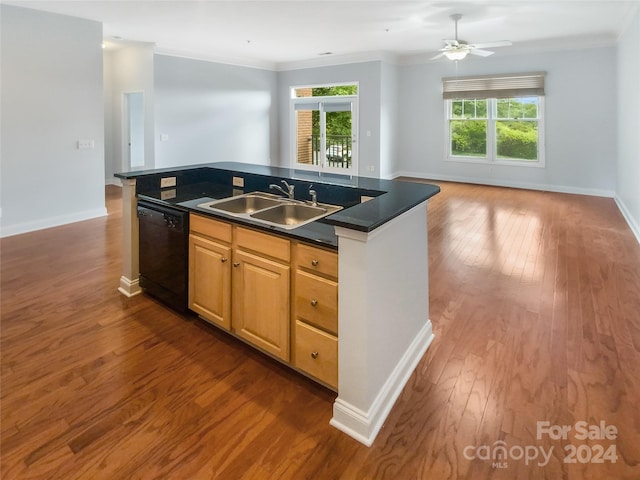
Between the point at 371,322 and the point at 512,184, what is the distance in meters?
7.44

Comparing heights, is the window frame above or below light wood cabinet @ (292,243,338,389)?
above

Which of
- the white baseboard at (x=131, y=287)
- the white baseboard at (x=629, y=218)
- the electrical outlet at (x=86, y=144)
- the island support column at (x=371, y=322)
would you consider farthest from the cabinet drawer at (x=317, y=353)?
the electrical outlet at (x=86, y=144)

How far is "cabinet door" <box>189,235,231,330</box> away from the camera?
89.6 inches

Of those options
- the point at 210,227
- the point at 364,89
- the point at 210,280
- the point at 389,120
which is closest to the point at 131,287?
the point at 210,280

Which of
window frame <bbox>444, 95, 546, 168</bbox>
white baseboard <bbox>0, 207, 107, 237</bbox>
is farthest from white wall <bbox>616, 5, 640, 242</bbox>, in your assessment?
white baseboard <bbox>0, 207, 107, 237</bbox>

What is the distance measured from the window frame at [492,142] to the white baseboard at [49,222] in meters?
6.90

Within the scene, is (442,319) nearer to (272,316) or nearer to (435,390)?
(435,390)

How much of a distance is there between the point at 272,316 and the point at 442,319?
1307 mm

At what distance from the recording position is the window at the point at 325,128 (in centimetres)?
867

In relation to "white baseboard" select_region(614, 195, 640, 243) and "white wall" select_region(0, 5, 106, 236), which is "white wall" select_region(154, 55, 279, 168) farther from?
"white baseboard" select_region(614, 195, 640, 243)

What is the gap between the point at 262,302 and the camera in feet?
6.82

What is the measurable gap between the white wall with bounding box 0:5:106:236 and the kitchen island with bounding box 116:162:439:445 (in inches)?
134

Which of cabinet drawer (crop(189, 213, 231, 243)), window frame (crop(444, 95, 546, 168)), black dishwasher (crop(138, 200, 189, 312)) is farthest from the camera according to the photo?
window frame (crop(444, 95, 546, 168))

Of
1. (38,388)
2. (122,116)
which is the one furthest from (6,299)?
(122,116)
